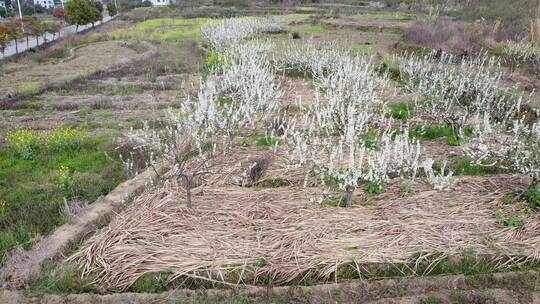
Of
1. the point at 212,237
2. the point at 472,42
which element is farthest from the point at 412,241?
the point at 472,42

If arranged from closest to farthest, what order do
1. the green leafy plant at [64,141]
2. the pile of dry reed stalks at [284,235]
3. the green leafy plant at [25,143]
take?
the pile of dry reed stalks at [284,235]
the green leafy plant at [25,143]
the green leafy plant at [64,141]

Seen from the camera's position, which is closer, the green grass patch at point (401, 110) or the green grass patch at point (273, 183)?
the green grass patch at point (273, 183)

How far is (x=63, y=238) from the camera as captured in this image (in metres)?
4.80

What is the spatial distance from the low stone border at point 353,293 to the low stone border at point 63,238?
198mm

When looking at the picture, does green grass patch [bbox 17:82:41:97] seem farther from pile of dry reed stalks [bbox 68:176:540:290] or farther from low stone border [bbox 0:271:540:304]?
low stone border [bbox 0:271:540:304]

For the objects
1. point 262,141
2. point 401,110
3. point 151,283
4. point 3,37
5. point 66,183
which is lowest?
point 151,283

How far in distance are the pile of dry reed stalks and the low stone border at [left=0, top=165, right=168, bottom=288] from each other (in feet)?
0.88

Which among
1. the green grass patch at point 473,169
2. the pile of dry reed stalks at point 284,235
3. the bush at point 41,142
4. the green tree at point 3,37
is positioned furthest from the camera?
the green tree at point 3,37

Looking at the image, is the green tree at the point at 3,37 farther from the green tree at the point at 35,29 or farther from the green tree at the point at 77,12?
the green tree at the point at 77,12

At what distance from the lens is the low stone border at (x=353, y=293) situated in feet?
12.9

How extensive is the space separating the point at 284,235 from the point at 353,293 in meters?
1.03

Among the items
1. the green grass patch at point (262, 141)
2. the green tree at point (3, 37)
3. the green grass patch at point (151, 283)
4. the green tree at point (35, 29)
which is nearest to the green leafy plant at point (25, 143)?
the green grass patch at point (262, 141)

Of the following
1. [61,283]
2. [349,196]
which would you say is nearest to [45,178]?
[61,283]

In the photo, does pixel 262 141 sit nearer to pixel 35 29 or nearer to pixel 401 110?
pixel 401 110
